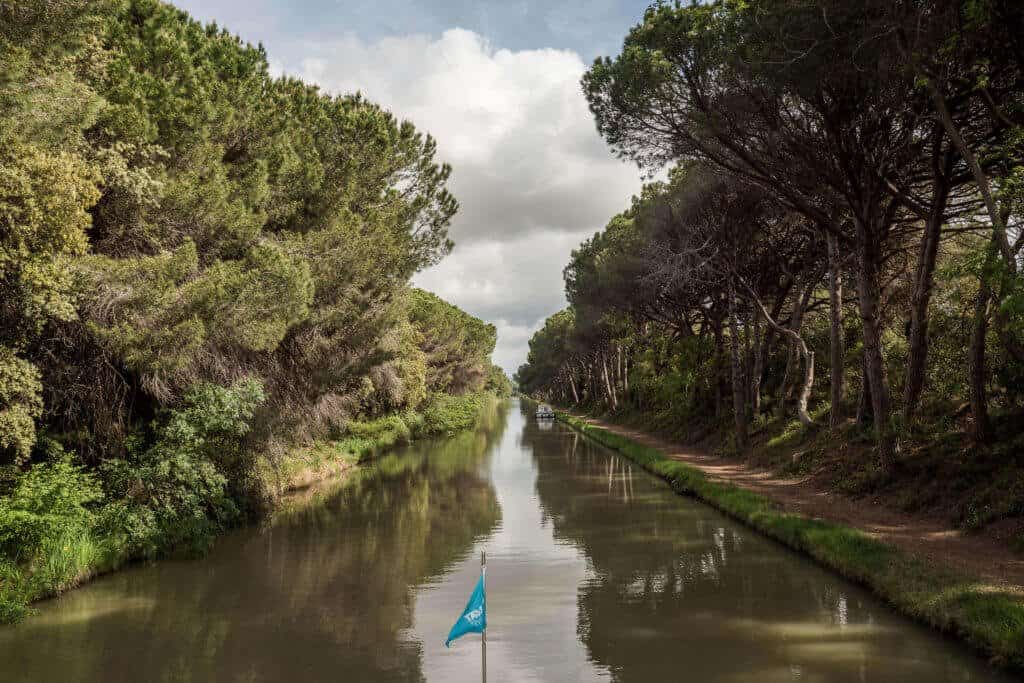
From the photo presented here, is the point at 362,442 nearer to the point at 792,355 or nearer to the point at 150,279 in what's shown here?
the point at 792,355

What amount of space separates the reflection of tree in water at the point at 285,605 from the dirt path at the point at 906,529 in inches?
333

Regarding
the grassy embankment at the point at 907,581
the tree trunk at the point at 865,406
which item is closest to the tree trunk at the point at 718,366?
the tree trunk at the point at 865,406

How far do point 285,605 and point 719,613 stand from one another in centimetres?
725

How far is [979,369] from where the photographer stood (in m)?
17.4

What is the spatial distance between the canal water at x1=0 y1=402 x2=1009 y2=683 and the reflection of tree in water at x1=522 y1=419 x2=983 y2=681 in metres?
0.04

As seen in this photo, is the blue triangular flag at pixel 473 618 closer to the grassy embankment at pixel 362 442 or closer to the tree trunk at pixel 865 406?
the grassy embankment at pixel 362 442

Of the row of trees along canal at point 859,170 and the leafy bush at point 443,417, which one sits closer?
the row of trees along canal at point 859,170

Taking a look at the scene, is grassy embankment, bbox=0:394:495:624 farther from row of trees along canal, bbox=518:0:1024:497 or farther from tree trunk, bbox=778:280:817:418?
tree trunk, bbox=778:280:817:418

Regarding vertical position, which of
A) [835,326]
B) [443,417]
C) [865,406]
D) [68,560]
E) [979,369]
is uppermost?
[835,326]

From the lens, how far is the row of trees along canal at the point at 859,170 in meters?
14.1

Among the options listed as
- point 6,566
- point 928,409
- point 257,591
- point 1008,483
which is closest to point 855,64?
point 1008,483

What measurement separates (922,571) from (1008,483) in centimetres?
506

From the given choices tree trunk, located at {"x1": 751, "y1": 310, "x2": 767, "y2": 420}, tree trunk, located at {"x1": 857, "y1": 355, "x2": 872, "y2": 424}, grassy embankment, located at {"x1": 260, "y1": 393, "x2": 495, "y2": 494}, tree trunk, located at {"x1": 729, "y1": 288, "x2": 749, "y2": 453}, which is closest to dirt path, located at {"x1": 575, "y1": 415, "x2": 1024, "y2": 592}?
tree trunk, located at {"x1": 857, "y1": 355, "x2": 872, "y2": 424}

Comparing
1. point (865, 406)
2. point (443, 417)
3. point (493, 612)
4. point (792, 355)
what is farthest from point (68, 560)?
point (443, 417)
